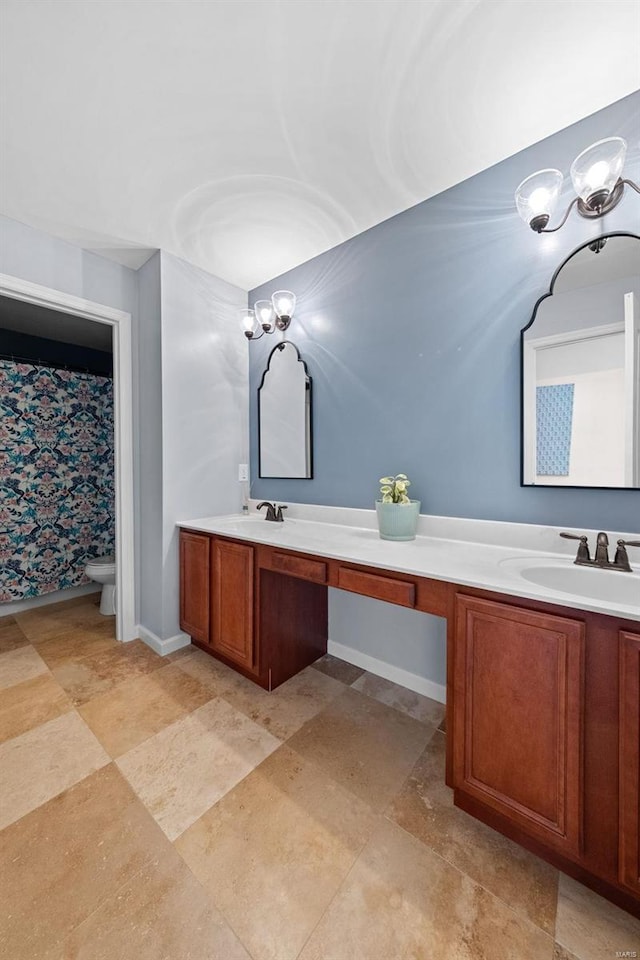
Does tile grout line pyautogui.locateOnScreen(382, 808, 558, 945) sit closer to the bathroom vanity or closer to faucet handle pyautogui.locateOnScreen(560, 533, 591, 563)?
the bathroom vanity

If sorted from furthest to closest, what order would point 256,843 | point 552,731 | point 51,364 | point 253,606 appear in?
point 51,364 < point 253,606 < point 256,843 < point 552,731

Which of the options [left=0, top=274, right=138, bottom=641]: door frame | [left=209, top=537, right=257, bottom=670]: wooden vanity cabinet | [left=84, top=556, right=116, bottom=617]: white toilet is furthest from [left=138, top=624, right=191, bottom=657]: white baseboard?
[left=84, top=556, right=116, bottom=617]: white toilet

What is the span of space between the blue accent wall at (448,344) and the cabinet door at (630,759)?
24.4 inches

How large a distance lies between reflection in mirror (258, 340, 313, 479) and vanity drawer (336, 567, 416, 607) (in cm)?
97

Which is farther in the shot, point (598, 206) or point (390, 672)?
point (390, 672)

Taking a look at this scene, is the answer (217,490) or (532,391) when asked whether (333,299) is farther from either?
(217,490)

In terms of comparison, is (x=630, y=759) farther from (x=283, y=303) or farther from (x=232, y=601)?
(x=283, y=303)

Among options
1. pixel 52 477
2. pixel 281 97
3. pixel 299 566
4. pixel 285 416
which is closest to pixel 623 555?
pixel 299 566

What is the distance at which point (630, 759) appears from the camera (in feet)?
2.86

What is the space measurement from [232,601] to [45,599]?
2.25m

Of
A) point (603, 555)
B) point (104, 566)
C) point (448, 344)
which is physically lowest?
point (104, 566)

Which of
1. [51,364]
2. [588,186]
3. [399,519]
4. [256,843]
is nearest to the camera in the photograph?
[256,843]

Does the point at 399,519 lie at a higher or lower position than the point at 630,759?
higher

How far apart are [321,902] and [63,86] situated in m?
2.72
